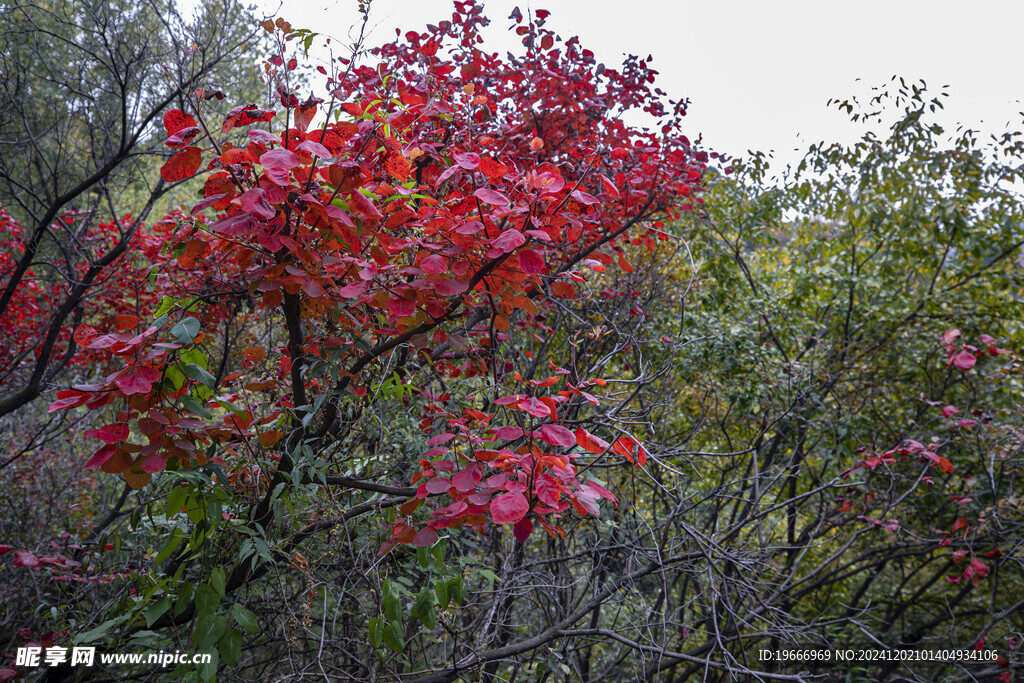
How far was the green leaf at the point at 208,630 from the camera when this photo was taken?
1507 millimetres

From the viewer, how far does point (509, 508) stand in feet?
4.12

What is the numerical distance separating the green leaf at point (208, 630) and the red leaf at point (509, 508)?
0.84 m

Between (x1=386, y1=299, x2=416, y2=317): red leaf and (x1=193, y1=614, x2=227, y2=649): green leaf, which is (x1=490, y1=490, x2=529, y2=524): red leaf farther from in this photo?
(x1=193, y1=614, x2=227, y2=649): green leaf

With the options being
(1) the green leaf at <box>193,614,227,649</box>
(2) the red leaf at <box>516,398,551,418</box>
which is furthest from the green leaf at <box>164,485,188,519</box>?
(2) the red leaf at <box>516,398,551,418</box>

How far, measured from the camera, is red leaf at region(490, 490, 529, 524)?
1233 millimetres

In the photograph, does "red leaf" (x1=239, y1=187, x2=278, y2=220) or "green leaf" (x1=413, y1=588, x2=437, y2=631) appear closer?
"red leaf" (x1=239, y1=187, x2=278, y2=220)

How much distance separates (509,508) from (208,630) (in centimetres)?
91

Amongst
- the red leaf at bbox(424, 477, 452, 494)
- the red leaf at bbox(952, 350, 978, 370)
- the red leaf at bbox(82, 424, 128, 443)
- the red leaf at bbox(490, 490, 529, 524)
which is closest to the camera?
the red leaf at bbox(490, 490, 529, 524)

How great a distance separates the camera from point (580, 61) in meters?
3.30

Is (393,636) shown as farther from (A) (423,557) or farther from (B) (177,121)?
(B) (177,121)

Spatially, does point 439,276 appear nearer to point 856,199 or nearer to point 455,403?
point 455,403

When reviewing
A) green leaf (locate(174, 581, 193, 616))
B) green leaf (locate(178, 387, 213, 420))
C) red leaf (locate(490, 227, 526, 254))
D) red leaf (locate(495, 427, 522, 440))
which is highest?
red leaf (locate(490, 227, 526, 254))

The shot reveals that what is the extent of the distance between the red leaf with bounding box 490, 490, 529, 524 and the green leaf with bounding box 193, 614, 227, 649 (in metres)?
0.84

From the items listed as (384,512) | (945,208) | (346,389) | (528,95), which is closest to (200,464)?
(346,389)
